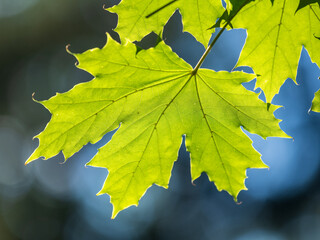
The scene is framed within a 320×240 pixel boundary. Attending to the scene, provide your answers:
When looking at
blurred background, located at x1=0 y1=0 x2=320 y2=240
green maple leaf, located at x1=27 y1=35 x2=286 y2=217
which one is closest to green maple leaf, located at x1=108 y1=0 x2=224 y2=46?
green maple leaf, located at x1=27 y1=35 x2=286 y2=217

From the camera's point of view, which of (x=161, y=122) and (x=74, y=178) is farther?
(x=74, y=178)

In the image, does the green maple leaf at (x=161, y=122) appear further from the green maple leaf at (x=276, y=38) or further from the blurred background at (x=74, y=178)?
the blurred background at (x=74, y=178)

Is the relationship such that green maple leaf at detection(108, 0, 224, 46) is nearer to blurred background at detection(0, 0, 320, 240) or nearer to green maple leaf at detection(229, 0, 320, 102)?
green maple leaf at detection(229, 0, 320, 102)

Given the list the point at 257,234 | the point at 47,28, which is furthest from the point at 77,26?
the point at 257,234

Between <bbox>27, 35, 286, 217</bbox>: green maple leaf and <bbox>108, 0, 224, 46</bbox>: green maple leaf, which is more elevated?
<bbox>108, 0, 224, 46</bbox>: green maple leaf

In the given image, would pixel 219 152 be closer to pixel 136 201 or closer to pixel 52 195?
pixel 136 201

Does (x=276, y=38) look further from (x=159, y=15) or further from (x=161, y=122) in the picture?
(x=161, y=122)

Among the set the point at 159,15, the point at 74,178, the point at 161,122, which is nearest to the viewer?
the point at 159,15

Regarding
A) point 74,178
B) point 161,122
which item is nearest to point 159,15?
point 161,122
